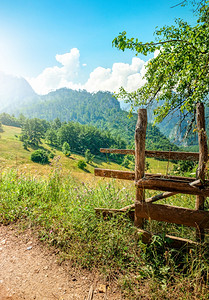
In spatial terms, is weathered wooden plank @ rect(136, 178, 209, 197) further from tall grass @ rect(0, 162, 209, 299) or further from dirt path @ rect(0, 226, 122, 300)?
dirt path @ rect(0, 226, 122, 300)

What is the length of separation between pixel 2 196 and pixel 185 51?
6.41 m

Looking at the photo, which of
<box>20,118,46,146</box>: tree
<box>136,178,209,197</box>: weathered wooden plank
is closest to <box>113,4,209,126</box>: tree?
<box>136,178,209,197</box>: weathered wooden plank

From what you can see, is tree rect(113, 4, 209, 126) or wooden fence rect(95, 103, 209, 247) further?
tree rect(113, 4, 209, 126)

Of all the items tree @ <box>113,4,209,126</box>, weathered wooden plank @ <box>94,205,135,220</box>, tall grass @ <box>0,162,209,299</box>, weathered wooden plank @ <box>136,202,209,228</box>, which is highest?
tree @ <box>113,4,209,126</box>

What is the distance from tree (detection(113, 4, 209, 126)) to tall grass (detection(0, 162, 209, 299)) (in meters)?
3.25

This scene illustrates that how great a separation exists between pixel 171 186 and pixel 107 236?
1471mm

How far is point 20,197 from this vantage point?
496cm

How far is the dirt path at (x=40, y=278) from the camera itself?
2.43m

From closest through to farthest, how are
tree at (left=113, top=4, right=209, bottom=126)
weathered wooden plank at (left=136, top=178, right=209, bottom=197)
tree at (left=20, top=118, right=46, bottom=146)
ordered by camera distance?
weathered wooden plank at (left=136, top=178, right=209, bottom=197)
tree at (left=113, top=4, right=209, bottom=126)
tree at (left=20, top=118, right=46, bottom=146)

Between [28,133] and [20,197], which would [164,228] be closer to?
[20,197]

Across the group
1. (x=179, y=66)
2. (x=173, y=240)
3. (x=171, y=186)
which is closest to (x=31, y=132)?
(x=179, y=66)

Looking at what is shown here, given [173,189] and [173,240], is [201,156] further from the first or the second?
[173,240]

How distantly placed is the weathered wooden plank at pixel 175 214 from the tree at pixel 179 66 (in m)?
2.70

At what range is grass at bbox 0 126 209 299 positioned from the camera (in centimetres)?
246
